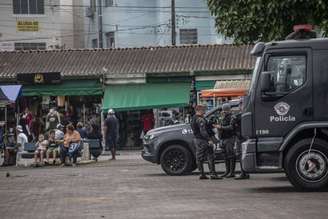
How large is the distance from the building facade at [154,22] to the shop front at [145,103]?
34.7 ft

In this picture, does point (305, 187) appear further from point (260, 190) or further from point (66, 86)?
point (66, 86)

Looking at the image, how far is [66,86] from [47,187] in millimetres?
17973

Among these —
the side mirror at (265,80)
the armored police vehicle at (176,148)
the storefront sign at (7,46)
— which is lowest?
the armored police vehicle at (176,148)

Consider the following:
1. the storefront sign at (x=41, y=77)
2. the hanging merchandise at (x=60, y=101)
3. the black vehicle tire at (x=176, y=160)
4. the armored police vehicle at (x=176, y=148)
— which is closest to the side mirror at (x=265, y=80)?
the armored police vehicle at (x=176, y=148)

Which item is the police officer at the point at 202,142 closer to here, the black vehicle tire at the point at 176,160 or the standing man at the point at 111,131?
the black vehicle tire at the point at 176,160

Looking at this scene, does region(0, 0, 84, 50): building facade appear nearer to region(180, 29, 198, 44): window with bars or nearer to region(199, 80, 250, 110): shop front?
region(180, 29, 198, 44): window with bars

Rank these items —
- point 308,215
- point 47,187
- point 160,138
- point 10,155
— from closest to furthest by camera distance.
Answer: point 308,215 → point 47,187 → point 160,138 → point 10,155

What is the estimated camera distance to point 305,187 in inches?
534

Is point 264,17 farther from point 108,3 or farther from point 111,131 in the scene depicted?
point 108,3

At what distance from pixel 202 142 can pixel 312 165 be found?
414 centimetres

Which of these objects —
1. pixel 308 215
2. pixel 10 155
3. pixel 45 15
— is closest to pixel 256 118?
pixel 308 215

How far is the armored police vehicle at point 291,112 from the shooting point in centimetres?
1349

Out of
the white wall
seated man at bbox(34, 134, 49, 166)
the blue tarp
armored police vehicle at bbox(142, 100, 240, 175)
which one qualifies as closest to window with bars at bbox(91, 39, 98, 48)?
the white wall

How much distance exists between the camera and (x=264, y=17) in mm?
17297
